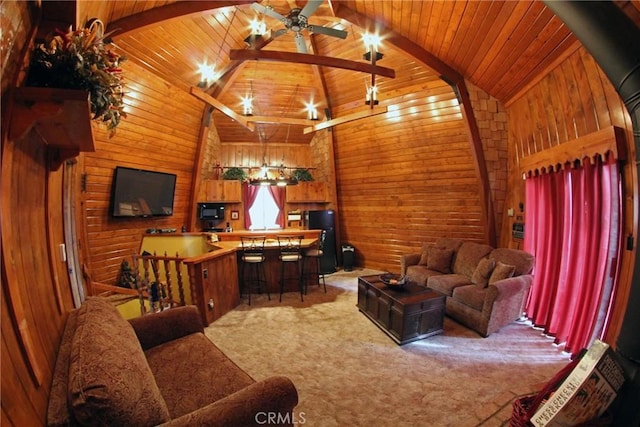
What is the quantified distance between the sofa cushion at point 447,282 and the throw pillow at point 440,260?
1.12ft

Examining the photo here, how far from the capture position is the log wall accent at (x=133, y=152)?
4.46 metres

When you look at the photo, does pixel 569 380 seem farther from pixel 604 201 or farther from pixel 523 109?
pixel 523 109

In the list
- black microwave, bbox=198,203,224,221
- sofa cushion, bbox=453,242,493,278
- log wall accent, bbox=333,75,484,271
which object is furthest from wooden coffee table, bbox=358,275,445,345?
black microwave, bbox=198,203,224,221

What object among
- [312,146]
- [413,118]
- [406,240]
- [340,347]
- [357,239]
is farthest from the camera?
[312,146]

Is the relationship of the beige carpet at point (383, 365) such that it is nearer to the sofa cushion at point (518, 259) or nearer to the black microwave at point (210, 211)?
the sofa cushion at point (518, 259)

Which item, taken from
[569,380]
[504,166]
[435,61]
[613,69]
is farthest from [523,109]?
[569,380]

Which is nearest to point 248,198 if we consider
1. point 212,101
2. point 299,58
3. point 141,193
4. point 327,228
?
point 327,228

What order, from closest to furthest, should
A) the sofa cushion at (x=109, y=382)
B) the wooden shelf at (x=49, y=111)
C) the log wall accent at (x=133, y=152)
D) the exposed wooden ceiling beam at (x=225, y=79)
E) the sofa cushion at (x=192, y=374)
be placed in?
the sofa cushion at (x=109, y=382) → the wooden shelf at (x=49, y=111) → the sofa cushion at (x=192, y=374) → the log wall accent at (x=133, y=152) → the exposed wooden ceiling beam at (x=225, y=79)

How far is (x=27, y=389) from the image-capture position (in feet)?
3.45

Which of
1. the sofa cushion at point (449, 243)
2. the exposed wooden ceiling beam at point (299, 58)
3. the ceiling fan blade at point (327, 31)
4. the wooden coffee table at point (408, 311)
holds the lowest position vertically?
the wooden coffee table at point (408, 311)

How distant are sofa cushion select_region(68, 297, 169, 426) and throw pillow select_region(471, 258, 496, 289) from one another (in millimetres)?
3895

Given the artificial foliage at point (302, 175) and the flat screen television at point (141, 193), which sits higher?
the artificial foliage at point (302, 175)

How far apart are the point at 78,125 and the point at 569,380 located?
101 inches

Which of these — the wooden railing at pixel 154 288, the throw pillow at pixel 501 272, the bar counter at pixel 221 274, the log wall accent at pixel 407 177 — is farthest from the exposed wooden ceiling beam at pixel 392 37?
the wooden railing at pixel 154 288
